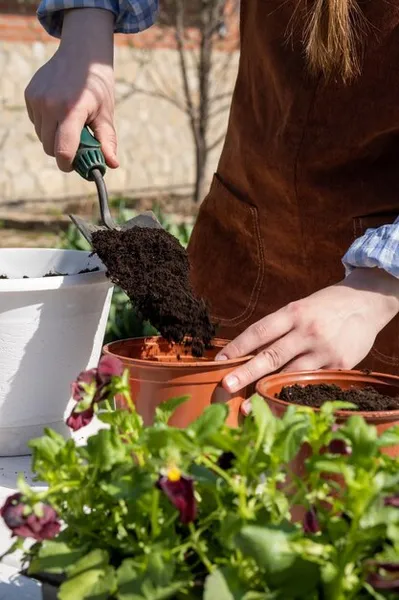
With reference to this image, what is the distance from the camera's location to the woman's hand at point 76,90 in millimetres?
1467

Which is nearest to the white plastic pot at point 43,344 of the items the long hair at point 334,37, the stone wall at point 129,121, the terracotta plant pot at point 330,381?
the terracotta plant pot at point 330,381

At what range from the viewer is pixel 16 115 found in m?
8.30

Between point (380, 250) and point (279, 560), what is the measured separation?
0.77 m

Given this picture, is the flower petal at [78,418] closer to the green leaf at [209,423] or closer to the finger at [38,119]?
the green leaf at [209,423]

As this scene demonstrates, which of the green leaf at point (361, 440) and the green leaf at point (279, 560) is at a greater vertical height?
the green leaf at point (361, 440)

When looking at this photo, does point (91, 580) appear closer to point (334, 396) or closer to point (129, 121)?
point (334, 396)

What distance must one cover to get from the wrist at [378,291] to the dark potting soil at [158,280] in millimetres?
210

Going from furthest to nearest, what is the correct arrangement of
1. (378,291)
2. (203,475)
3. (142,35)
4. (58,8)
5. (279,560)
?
1. (142,35)
2. (58,8)
3. (378,291)
4. (203,475)
5. (279,560)

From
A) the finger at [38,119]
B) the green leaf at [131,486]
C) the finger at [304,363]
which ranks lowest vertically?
the finger at [304,363]

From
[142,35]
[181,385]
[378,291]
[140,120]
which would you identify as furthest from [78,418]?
[140,120]

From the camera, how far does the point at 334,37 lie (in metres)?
1.41

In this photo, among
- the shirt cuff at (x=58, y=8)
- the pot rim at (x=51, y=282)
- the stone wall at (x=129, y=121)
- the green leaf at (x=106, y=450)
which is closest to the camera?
the green leaf at (x=106, y=450)

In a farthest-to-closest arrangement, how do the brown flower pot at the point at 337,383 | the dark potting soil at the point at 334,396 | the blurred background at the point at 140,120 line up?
the blurred background at the point at 140,120 → the dark potting soil at the point at 334,396 → the brown flower pot at the point at 337,383

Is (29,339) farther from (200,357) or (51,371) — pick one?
(200,357)
